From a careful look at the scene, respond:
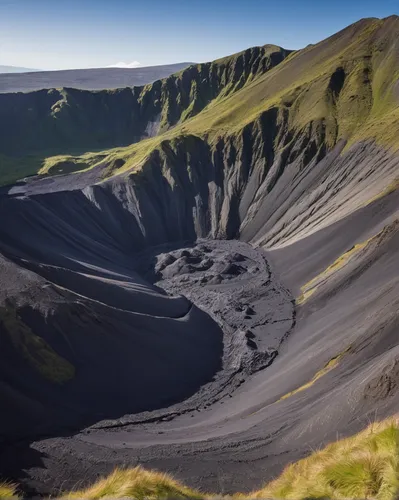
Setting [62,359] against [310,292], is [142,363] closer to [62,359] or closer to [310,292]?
[62,359]

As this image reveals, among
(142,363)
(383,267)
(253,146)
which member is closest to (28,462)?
(142,363)

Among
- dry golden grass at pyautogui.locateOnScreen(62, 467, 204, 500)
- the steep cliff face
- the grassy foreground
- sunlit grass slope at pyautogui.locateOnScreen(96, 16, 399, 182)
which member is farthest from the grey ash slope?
the steep cliff face

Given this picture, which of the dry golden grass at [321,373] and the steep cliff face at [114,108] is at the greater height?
the steep cliff face at [114,108]

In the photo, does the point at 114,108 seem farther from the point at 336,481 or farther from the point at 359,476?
the point at 359,476

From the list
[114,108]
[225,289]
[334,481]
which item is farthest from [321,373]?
[114,108]

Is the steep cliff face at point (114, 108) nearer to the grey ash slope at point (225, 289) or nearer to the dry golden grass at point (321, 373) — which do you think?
the grey ash slope at point (225, 289)

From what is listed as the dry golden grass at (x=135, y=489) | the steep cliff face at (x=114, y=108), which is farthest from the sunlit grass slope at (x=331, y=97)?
the dry golden grass at (x=135, y=489)
